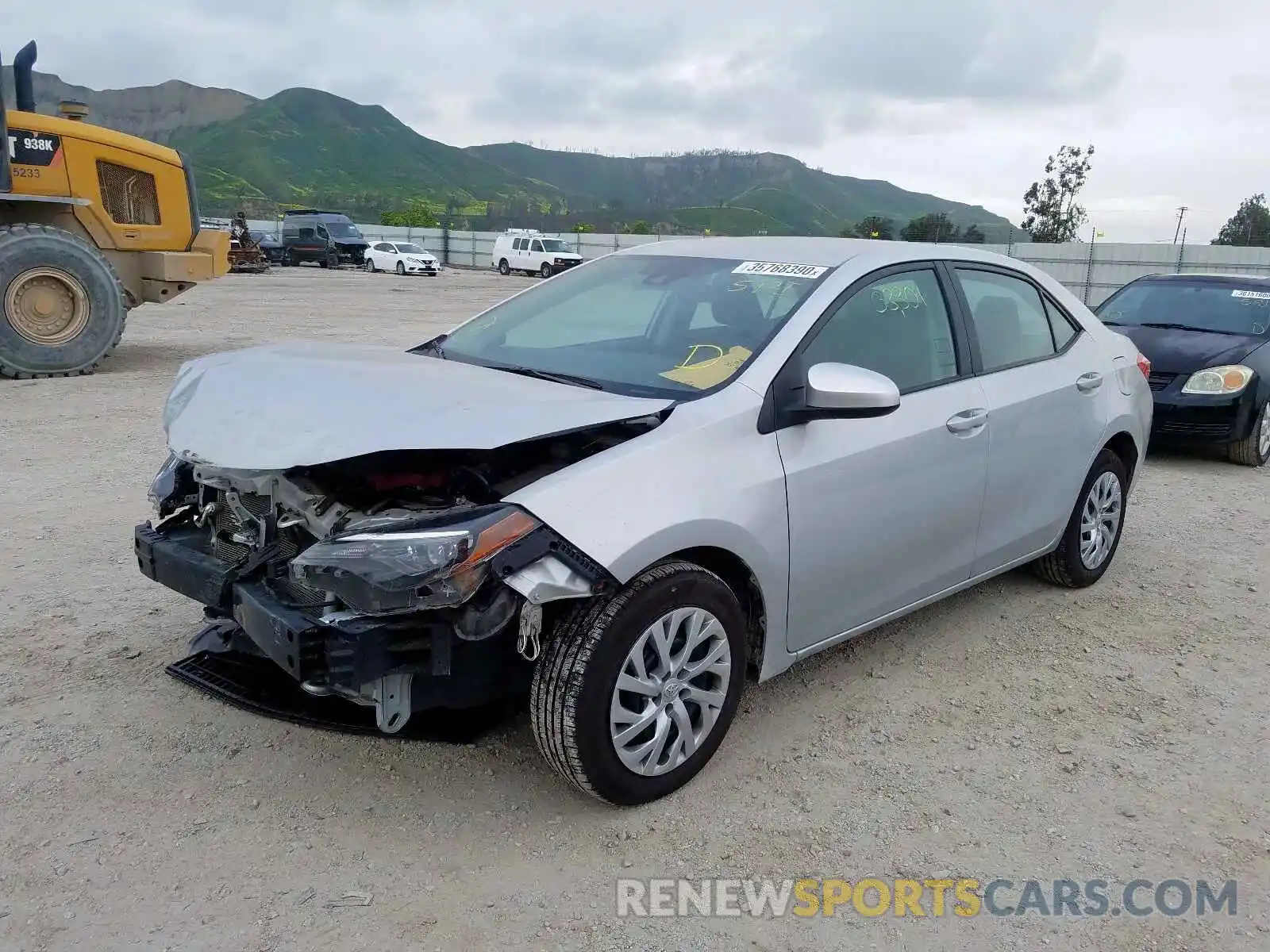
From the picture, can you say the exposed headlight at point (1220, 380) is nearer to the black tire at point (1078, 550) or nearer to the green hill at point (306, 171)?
the black tire at point (1078, 550)

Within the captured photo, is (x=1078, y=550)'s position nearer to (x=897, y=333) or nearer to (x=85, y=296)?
(x=897, y=333)

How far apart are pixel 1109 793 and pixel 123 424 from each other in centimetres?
753

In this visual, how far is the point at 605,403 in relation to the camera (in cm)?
314

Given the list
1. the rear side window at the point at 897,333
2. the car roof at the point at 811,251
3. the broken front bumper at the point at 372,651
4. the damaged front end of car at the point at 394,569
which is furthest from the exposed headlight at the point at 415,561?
the car roof at the point at 811,251

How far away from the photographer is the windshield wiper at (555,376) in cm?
352

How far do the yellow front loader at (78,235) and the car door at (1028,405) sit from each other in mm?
9234

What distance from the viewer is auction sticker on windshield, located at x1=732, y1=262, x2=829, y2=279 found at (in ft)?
12.3

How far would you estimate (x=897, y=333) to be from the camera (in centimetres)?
387

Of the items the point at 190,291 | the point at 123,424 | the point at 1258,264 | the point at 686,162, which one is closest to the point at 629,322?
the point at 123,424

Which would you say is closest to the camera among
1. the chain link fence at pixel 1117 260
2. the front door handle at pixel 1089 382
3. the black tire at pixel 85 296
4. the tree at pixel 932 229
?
the front door handle at pixel 1089 382

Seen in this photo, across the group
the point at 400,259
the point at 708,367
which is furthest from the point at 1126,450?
the point at 400,259

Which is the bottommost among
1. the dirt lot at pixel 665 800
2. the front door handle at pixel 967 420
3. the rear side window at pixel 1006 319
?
the dirt lot at pixel 665 800

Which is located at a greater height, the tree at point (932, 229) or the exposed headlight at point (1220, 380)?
the tree at point (932, 229)

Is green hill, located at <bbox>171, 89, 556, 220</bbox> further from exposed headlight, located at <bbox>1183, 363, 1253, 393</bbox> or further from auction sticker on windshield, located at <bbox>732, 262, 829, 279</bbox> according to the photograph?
auction sticker on windshield, located at <bbox>732, 262, 829, 279</bbox>
